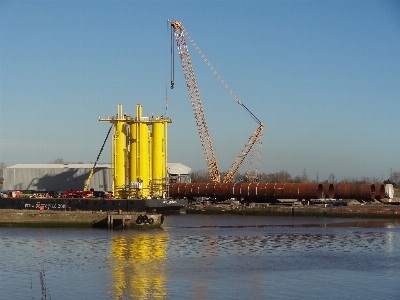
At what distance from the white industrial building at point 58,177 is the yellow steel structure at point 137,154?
28.1 metres

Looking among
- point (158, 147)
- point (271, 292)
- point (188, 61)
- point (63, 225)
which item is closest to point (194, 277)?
point (271, 292)

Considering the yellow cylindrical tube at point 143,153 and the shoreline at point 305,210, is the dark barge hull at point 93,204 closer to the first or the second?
the yellow cylindrical tube at point 143,153

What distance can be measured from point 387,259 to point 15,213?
33776 millimetres

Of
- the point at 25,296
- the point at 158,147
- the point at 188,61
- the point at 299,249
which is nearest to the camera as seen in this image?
the point at 25,296

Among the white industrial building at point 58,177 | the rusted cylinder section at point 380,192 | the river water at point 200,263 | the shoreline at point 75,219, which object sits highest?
the white industrial building at point 58,177

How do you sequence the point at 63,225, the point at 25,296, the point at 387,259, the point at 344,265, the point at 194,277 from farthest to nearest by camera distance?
the point at 63,225, the point at 387,259, the point at 344,265, the point at 194,277, the point at 25,296

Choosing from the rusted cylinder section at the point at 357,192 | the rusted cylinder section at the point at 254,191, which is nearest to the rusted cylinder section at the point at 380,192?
the rusted cylinder section at the point at 357,192

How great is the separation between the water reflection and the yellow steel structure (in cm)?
2903

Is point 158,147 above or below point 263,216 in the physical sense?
above

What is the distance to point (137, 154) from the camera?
81.0m

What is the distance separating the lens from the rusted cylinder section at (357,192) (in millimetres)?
86562

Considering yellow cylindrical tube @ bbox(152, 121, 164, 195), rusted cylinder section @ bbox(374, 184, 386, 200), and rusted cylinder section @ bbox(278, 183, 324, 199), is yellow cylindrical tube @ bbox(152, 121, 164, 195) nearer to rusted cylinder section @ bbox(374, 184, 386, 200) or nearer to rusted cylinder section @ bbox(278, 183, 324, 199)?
rusted cylinder section @ bbox(278, 183, 324, 199)

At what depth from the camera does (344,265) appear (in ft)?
121

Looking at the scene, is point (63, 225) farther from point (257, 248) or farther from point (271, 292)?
point (271, 292)
